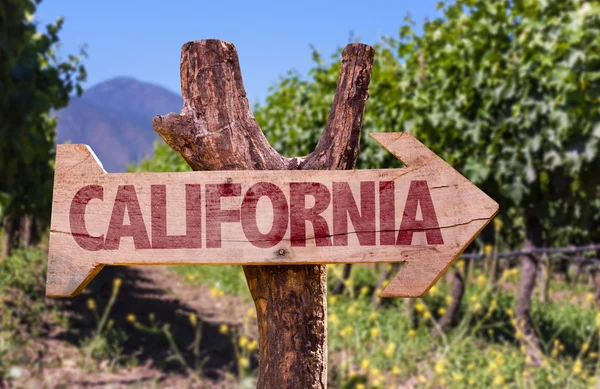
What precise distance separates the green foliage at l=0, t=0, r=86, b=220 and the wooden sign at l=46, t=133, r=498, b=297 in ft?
14.3

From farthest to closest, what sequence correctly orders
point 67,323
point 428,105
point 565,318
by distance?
1. point 565,318
2. point 67,323
3. point 428,105

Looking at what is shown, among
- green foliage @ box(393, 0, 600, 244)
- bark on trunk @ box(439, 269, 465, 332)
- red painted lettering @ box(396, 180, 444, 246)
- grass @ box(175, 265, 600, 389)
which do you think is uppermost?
green foliage @ box(393, 0, 600, 244)

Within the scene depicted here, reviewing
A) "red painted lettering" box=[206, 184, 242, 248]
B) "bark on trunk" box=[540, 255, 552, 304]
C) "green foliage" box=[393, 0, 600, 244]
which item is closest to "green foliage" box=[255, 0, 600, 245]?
"green foliage" box=[393, 0, 600, 244]

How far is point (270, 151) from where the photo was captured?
1.55 metres

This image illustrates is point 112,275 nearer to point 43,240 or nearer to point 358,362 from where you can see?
point 43,240

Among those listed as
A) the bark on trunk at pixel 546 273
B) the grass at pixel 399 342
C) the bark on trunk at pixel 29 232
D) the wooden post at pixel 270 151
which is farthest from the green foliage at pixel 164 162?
the wooden post at pixel 270 151

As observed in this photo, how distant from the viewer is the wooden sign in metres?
1.39

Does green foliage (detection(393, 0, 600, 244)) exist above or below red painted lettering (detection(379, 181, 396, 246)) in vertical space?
above

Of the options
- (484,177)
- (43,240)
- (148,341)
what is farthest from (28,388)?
(43,240)

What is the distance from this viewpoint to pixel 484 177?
5.04m

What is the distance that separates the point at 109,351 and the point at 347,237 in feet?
14.5

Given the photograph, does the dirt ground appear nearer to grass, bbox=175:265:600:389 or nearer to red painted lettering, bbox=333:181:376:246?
grass, bbox=175:265:600:389

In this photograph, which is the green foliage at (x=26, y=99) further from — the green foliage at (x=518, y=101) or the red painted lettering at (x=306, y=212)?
the red painted lettering at (x=306, y=212)

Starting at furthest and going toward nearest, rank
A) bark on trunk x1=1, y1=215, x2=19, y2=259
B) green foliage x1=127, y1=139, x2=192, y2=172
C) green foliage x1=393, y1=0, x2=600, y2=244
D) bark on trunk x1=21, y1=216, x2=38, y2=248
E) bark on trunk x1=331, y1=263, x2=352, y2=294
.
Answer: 1. green foliage x1=127, y1=139, x2=192, y2=172
2. bark on trunk x1=21, y1=216, x2=38, y2=248
3. bark on trunk x1=1, y1=215, x2=19, y2=259
4. bark on trunk x1=331, y1=263, x2=352, y2=294
5. green foliage x1=393, y1=0, x2=600, y2=244
